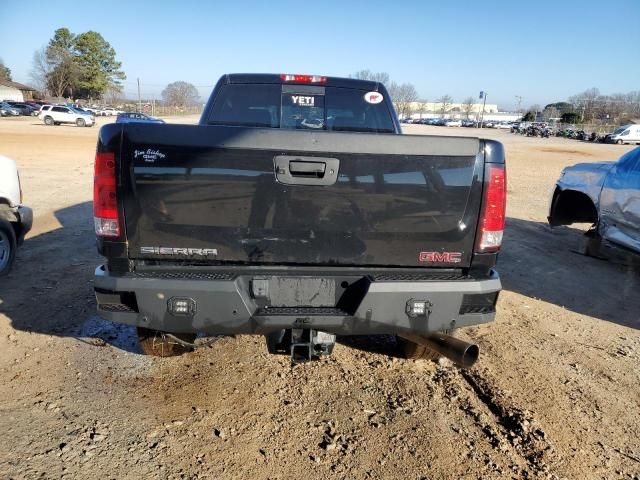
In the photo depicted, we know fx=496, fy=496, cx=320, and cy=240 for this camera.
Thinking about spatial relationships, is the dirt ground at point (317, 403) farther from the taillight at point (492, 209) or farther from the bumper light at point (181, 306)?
the taillight at point (492, 209)

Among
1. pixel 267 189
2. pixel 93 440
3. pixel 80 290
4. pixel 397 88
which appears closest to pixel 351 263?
pixel 267 189

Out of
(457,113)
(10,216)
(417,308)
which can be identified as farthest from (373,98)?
(457,113)

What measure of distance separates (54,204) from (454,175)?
8.94 meters

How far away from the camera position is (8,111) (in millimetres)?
52438

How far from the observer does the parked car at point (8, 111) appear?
52.1 m

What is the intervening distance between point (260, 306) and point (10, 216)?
432 centimetres

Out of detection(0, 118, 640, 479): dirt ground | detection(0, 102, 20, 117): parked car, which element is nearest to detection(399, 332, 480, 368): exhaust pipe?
detection(0, 118, 640, 479): dirt ground

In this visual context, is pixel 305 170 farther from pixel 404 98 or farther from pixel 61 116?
pixel 404 98

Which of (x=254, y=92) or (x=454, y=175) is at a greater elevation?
(x=254, y=92)

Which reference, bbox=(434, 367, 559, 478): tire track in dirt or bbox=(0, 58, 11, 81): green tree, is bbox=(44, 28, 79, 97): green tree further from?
bbox=(434, 367, 559, 478): tire track in dirt

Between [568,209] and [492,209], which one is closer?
[492,209]

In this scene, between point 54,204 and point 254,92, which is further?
point 54,204

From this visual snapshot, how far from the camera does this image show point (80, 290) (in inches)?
201

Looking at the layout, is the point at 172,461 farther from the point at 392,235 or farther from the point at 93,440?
the point at 392,235
